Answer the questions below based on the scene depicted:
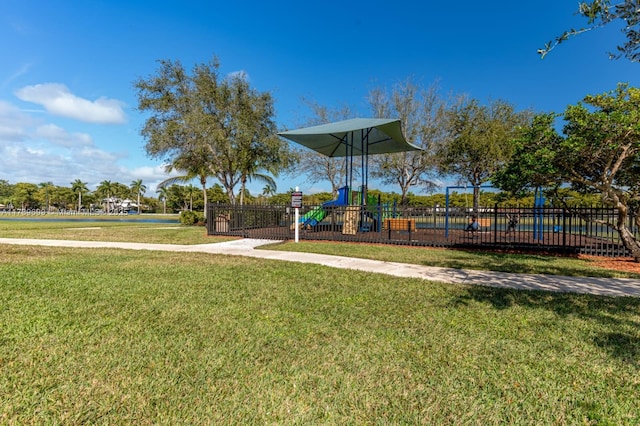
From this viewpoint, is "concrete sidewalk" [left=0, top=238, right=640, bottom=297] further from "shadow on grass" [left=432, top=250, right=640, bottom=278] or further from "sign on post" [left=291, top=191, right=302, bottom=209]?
"sign on post" [left=291, top=191, right=302, bottom=209]

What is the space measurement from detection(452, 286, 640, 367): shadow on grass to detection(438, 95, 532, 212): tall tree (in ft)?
52.4

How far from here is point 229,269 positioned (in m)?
6.41

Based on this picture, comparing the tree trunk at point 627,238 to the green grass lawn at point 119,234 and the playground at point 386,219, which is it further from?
the green grass lawn at point 119,234

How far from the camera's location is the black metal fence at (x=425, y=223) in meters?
8.93

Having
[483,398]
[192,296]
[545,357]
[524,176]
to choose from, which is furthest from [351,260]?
[483,398]

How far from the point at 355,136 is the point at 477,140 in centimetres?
963

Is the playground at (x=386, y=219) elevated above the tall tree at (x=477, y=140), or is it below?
below

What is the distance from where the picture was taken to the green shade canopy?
11.5 m

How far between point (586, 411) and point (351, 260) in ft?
18.8

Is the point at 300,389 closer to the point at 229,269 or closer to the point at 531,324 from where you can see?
the point at 531,324

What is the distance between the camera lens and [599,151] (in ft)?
23.1

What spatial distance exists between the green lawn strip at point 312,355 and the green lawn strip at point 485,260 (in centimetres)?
223

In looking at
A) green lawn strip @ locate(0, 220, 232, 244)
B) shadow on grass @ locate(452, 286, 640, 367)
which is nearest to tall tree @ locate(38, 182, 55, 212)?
green lawn strip @ locate(0, 220, 232, 244)

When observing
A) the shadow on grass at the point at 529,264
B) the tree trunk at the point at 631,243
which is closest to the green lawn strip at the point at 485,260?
the shadow on grass at the point at 529,264
